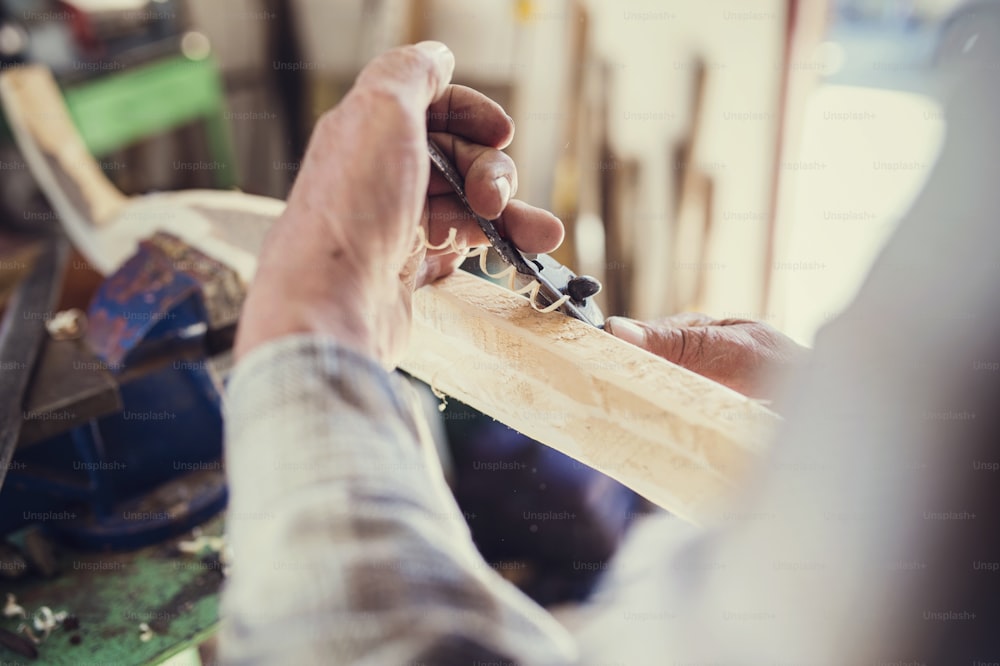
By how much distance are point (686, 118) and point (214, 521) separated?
262 cm

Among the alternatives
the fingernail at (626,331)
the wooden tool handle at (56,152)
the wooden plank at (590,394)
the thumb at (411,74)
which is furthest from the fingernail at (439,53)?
the wooden tool handle at (56,152)

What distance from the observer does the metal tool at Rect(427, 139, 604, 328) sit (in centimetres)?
109

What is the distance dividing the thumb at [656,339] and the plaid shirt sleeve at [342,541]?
62cm

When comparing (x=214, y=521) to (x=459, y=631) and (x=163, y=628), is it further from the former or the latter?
(x=459, y=631)

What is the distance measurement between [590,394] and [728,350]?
1.14ft

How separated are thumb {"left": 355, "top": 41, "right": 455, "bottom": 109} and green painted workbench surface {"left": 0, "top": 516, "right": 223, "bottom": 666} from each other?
1243mm

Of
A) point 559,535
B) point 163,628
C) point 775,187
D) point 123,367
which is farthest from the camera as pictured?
point 775,187

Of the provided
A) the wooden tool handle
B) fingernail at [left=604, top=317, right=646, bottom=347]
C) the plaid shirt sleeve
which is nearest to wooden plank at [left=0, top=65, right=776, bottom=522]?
fingernail at [left=604, top=317, right=646, bottom=347]

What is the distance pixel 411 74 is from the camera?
932mm

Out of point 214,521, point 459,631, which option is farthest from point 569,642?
point 214,521

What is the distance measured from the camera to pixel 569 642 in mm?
709

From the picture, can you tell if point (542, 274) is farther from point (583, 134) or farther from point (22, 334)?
point (583, 134)

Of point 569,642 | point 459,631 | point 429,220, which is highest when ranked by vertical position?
point 429,220

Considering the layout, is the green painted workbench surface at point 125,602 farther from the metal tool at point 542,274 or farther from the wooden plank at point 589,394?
the metal tool at point 542,274
